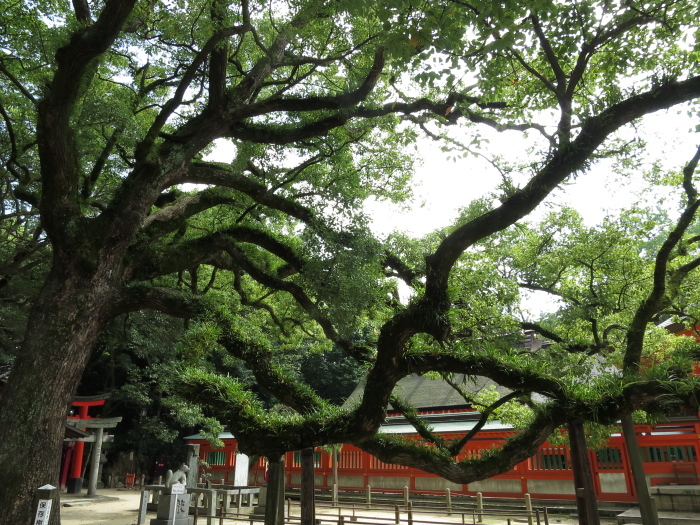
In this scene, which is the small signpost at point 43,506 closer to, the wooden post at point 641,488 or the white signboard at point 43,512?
the white signboard at point 43,512

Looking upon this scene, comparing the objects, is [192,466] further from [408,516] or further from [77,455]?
[77,455]

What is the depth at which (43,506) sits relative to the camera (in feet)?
14.4

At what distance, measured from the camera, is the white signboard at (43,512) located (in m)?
4.36

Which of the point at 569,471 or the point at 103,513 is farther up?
the point at 569,471

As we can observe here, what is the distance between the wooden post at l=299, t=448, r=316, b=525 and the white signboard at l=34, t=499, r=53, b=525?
233cm

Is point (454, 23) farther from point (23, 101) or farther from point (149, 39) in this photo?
point (23, 101)

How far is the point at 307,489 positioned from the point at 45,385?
146 inches

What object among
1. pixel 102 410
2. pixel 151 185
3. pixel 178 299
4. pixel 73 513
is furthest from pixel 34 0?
pixel 102 410

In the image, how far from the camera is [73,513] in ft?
46.4

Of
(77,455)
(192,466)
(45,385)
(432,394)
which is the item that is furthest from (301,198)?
(77,455)

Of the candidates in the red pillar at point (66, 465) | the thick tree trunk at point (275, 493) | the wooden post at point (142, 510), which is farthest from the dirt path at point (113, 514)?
the thick tree trunk at point (275, 493)

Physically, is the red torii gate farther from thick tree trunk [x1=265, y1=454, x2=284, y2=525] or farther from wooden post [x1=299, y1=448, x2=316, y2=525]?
wooden post [x1=299, y1=448, x2=316, y2=525]

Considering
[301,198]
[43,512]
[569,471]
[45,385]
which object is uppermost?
[301,198]

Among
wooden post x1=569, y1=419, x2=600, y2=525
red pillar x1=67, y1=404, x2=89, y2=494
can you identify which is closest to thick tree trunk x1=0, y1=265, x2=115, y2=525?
wooden post x1=569, y1=419, x2=600, y2=525
